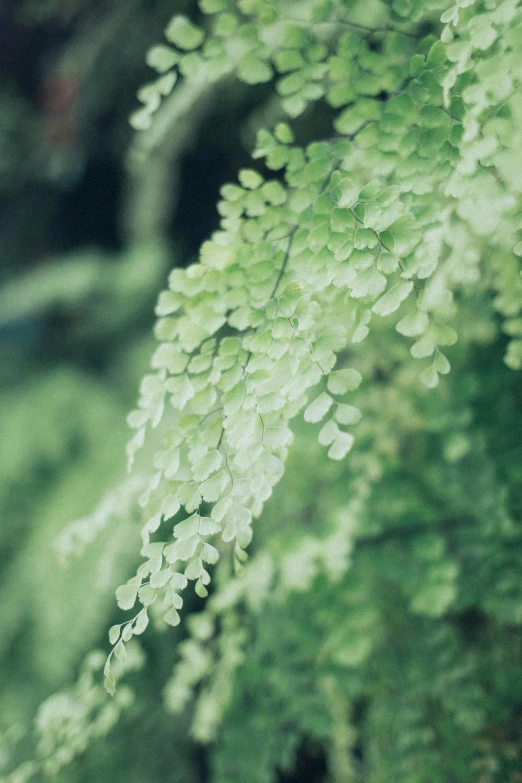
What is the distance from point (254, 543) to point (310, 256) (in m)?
1.28

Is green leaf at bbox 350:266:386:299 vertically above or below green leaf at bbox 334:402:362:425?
above

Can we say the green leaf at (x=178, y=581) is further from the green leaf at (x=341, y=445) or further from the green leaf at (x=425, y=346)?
the green leaf at (x=425, y=346)

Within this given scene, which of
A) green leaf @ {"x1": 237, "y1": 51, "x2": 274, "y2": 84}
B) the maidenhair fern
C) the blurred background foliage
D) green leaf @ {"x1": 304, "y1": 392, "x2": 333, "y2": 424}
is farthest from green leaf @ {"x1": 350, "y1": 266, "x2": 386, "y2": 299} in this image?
the blurred background foliage

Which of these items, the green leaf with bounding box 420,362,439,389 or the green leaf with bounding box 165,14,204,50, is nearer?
the green leaf with bounding box 420,362,439,389

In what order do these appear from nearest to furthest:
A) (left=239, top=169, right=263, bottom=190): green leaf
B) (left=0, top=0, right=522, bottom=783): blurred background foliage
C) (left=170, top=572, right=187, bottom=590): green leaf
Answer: (left=170, top=572, right=187, bottom=590): green leaf
(left=239, top=169, right=263, bottom=190): green leaf
(left=0, top=0, right=522, bottom=783): blurred background foliage

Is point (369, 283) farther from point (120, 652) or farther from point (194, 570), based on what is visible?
point (120, 652)

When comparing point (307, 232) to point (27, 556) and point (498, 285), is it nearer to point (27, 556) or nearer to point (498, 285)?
point (498, 285)

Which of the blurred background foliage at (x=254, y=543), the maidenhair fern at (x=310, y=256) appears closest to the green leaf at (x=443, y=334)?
the maidenhair fern at (x=310, y=256)

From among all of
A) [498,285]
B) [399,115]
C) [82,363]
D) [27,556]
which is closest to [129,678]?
[27,556]

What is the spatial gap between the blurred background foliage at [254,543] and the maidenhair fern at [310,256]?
0.40 metres

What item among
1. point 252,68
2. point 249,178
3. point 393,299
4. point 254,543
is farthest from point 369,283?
point 254,543

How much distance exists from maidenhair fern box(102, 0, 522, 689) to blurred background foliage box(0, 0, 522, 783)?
1.32 feet

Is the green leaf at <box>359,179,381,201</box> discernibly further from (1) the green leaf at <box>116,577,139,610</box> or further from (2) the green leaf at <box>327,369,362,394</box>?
(1) the green leaf at <box>116,577,139,610</box>

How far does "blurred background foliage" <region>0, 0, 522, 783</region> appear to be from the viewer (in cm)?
107
